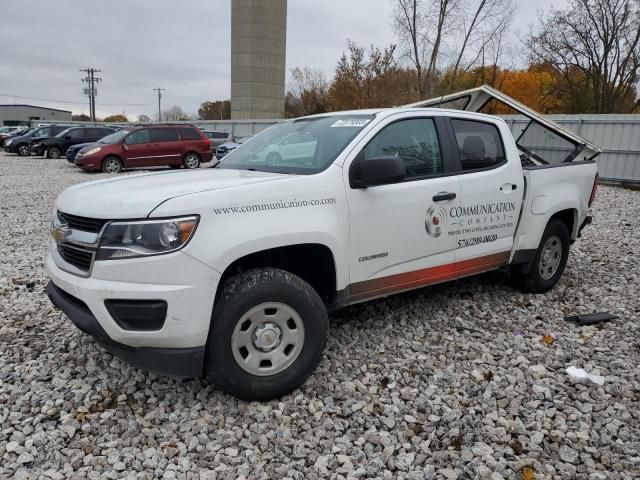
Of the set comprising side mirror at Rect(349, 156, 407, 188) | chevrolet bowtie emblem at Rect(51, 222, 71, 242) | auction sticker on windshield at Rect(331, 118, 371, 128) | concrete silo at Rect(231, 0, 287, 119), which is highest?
concrete silo at Rect(231, 0, 287, 119)

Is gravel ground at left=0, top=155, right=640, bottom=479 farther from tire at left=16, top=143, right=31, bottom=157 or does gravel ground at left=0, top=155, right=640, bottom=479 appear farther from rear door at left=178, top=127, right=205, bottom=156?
tire at left=16, top=143, right=31, bottom=157

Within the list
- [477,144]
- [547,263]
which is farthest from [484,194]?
[547,263]

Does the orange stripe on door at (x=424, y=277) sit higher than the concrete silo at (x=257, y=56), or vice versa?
the concrete silo at (x=257, y=56)

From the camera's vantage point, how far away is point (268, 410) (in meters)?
2.99

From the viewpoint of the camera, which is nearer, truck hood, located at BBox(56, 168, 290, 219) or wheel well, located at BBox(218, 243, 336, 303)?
truck hood, located at BBox(56, 168, 290, 219)

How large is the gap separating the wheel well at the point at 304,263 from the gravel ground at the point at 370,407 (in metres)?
0.62

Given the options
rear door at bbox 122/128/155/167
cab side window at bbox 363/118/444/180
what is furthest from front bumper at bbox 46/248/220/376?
rear door at bbox 122/128/155/167

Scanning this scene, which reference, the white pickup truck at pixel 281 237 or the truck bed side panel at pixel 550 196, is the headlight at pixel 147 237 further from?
the truck bed side panel at pixel 550 196

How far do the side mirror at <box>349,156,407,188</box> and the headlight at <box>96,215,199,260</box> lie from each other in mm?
1146

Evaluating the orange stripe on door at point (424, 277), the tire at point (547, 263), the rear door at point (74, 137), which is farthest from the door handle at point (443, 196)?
the rear door at point (74, 137)

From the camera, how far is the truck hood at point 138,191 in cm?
269

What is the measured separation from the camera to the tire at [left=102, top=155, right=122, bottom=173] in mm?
17344

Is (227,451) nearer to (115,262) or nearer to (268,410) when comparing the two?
(268,410)

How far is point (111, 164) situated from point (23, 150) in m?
11.2
